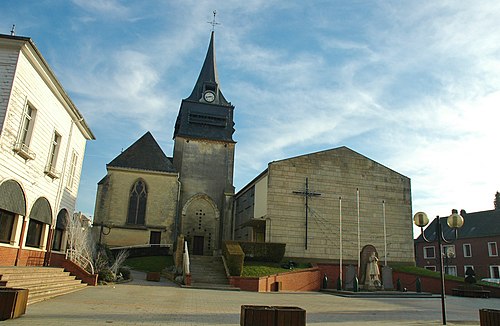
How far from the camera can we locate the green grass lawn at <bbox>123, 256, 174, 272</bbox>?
27.3m

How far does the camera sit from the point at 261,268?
22391mm

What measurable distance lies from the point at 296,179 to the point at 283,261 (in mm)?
5681

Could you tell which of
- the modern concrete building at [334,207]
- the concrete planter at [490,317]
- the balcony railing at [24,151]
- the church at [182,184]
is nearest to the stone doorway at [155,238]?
the church at [182,184]

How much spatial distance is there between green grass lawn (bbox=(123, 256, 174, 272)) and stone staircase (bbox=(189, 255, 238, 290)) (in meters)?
3.26

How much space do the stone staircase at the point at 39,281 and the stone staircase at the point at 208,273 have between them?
6.48 meters

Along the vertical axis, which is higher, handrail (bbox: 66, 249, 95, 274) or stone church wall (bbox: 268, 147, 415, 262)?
stone church wall (bbox: 268, 147, 415, 262)


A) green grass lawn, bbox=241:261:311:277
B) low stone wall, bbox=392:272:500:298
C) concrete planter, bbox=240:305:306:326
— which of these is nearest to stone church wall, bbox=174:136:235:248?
green grass lawn, bbox=241:261:311:277

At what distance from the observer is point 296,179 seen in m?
27.8

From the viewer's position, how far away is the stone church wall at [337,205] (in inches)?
1060

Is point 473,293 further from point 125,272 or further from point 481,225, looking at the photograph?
point 481,225

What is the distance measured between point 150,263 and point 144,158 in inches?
466

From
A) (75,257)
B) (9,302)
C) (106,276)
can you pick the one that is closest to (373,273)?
(106,276)

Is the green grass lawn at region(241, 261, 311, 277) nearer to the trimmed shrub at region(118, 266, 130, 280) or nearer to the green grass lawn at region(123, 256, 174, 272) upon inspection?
the trimmed shrub at region(118, 266, 130, 280)

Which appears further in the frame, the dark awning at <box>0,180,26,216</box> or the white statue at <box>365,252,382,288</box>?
the white statue at <box>365,252,382,288</box>
